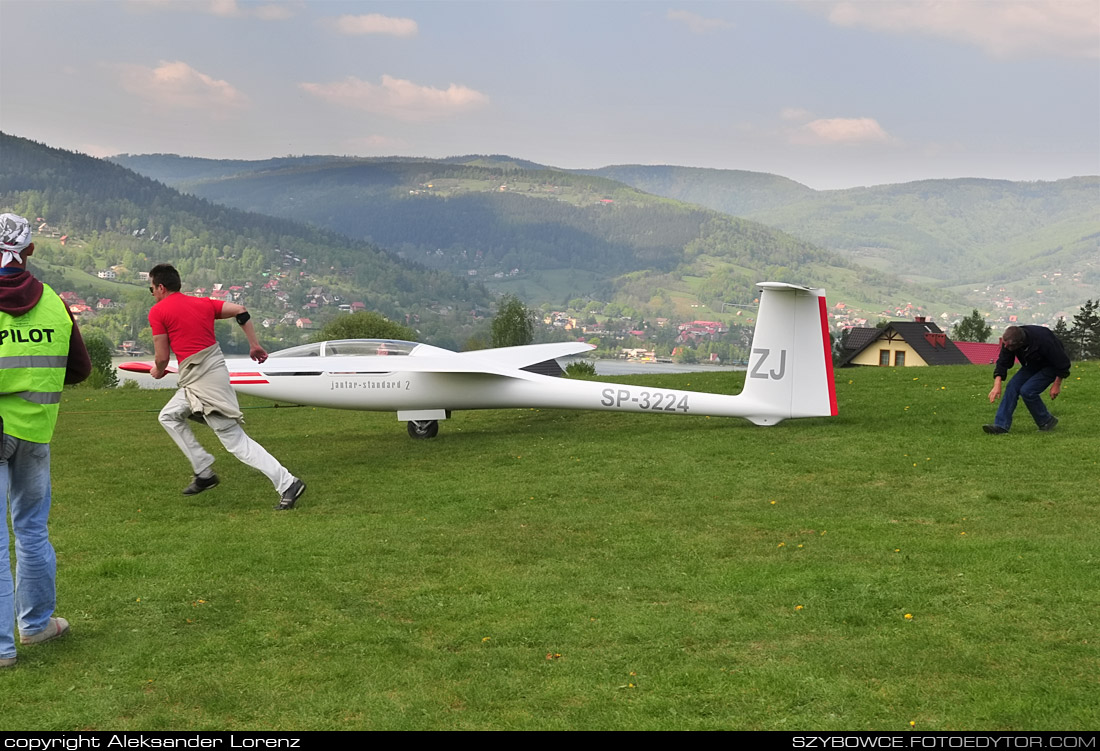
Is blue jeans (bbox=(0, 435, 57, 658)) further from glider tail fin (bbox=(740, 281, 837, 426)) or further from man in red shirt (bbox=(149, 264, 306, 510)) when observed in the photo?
glider tail fin (bbox=(740, 281, 837, 426))

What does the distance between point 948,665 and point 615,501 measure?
16.2 ft

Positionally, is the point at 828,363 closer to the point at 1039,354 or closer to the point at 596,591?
the point at 1039,354

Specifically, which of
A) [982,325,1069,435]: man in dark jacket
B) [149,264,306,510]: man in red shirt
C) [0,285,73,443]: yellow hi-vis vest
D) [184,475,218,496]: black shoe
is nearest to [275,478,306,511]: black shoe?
[149,264,306,510]: man in red shirt

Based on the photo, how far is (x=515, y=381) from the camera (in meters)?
14.1

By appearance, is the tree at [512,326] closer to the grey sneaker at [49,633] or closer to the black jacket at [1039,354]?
the black jacket at [1039,354]

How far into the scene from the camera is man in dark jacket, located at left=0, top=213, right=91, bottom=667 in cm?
503

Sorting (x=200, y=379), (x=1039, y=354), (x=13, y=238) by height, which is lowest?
(x=200, y=379)

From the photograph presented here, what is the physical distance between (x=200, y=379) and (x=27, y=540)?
476 cm

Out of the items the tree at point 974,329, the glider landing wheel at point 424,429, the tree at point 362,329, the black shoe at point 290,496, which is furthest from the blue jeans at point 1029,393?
the tree at point 974,329

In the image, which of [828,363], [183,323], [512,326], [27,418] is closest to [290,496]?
[183,323]

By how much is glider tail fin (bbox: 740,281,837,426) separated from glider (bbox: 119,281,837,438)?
0.05 feet

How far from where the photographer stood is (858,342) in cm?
7081

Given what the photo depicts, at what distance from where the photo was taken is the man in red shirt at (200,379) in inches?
377

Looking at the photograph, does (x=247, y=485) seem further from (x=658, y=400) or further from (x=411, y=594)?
(x=658, y=400)
